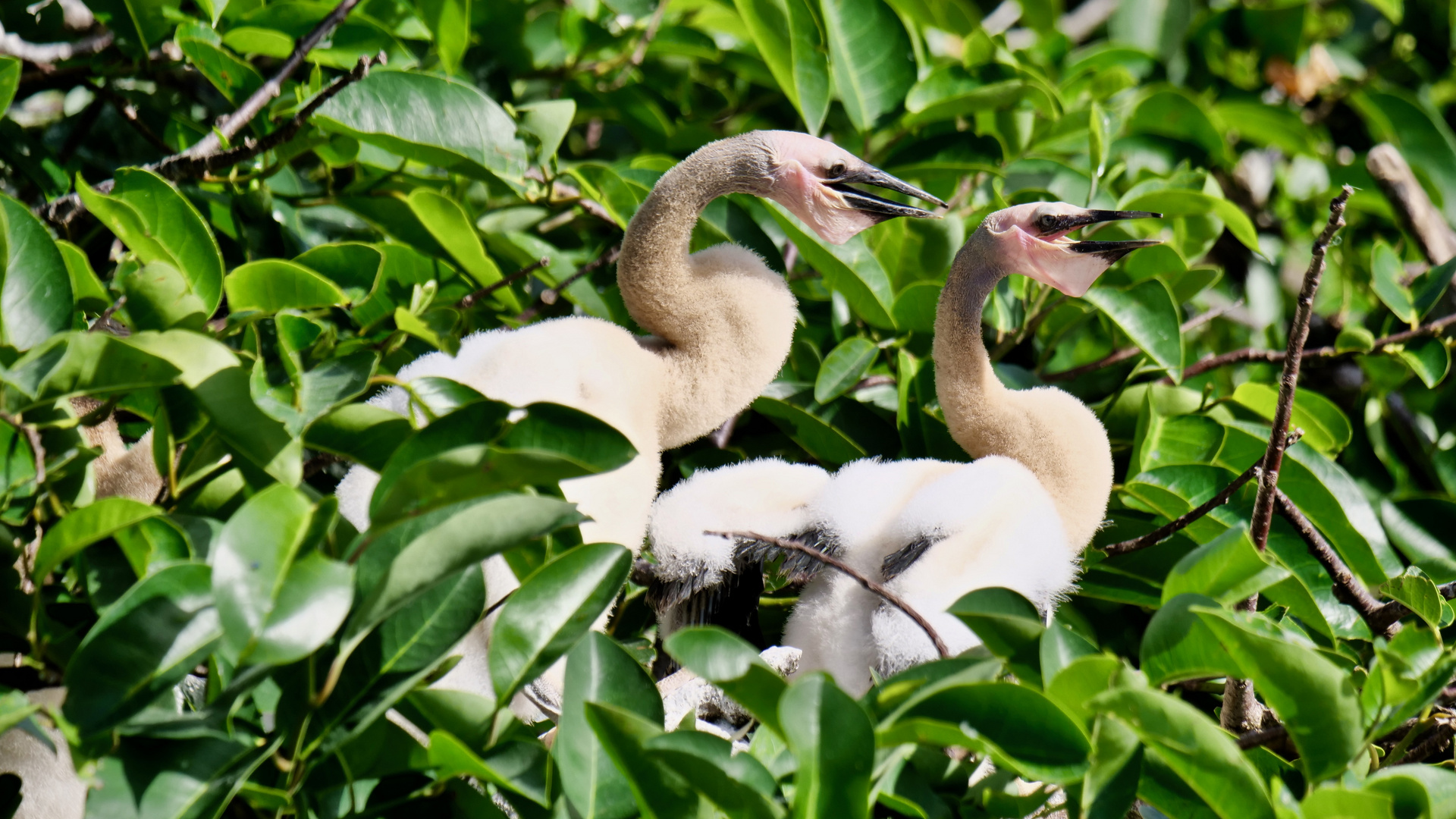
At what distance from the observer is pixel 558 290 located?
206 centimetres

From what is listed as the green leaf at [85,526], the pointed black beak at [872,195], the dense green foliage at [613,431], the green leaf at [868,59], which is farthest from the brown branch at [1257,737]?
the green leaf at [868,59]

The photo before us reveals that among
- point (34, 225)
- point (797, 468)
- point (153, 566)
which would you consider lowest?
point (797, 468)

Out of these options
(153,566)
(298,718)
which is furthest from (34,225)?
(298,718)

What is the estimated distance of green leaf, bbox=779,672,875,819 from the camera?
1073mm

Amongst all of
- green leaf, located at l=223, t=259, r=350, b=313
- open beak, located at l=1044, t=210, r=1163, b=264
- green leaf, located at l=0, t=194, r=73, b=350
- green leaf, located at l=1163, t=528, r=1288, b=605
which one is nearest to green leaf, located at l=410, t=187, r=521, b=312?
green leaf, located at l=223, t=259, r=350, b=313

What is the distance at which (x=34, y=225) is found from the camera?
1.39m

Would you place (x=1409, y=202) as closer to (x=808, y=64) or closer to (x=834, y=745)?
(x=808, y=64)

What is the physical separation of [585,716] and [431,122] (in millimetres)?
1248

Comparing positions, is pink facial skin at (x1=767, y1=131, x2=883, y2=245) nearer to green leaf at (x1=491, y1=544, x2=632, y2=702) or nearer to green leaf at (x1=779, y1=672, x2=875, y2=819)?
green leaf at (x1=491, y1=544, x2=632, y2=702)

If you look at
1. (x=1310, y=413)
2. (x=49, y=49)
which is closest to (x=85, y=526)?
(x=49, y=49)

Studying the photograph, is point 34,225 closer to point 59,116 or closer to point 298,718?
point 298,718

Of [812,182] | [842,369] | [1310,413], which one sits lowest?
[1310,413]

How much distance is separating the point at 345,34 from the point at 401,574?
1601mm

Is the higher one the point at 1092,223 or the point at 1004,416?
the point at 1092,223
